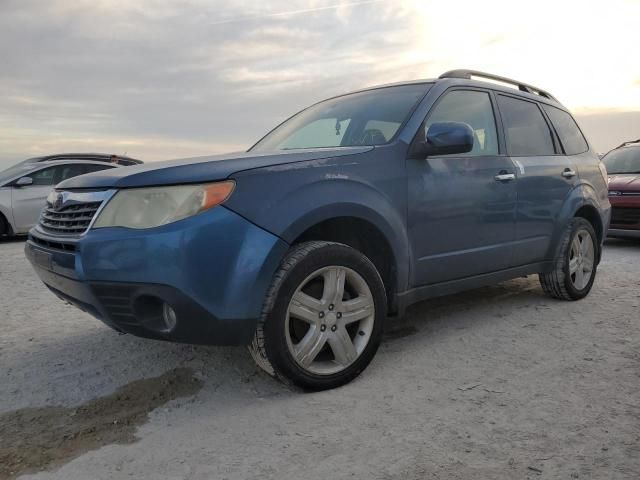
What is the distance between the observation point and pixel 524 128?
4379 millimetres

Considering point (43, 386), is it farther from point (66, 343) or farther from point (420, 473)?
point (420, 473)

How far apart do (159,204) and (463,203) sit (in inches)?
75.4

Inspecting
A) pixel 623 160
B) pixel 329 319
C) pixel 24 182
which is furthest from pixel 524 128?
pixel 24 182

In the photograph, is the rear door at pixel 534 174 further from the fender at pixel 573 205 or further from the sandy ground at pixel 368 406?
the sandy ground at pixel 368 406

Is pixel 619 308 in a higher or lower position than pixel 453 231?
lower

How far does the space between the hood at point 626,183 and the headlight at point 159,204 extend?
283 inches

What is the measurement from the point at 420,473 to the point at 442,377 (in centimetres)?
99

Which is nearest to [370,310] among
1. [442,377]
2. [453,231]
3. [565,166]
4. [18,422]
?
[442,377]

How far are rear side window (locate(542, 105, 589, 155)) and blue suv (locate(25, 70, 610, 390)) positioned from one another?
799 millimetres

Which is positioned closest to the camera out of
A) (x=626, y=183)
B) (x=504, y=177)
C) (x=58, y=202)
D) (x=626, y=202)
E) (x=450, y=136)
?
(x=58, y=202)

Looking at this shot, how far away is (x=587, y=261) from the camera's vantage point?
16.0 ft

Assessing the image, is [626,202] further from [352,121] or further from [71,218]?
[71,218]

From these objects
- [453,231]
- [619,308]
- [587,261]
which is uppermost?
[453,231]

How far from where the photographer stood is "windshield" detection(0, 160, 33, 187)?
32.1 ft
